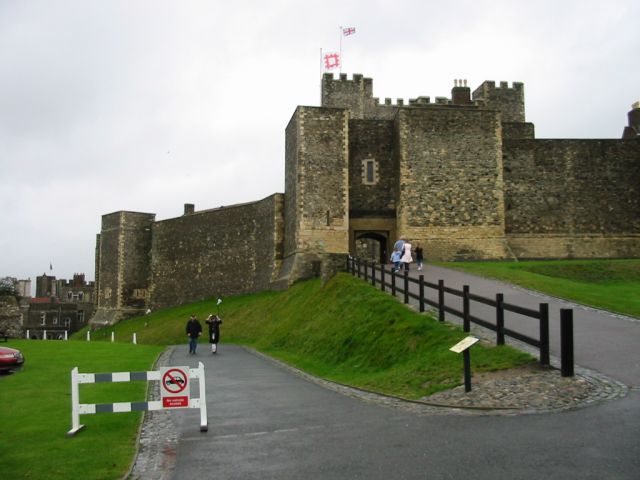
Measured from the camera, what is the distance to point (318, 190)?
33.7m

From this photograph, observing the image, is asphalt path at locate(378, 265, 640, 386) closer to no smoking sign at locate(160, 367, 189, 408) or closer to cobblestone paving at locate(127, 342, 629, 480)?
cobblestone paving at locate(127, 342, 629, 480)

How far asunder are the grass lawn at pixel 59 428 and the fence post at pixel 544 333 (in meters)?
6.72

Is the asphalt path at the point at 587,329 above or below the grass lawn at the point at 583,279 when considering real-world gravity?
below

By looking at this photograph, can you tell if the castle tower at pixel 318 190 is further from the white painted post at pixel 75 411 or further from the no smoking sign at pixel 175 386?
the white painted post at pixel 75 411

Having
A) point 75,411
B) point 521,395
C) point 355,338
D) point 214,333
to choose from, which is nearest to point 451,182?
point 214,333

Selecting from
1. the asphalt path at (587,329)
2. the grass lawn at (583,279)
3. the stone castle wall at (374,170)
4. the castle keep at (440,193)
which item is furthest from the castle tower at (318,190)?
the asphalt path at (587,329)

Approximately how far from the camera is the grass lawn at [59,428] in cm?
779

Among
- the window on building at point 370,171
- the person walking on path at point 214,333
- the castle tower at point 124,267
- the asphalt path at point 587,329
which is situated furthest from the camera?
the castle tower at point 124,267

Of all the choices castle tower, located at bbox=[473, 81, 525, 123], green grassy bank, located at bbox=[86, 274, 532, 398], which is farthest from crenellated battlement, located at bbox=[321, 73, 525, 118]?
green grassy bank, located at bbox=[86, 274, 532, 398]

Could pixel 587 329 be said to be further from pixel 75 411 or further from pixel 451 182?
pixel 451 182

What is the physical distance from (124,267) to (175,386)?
151ft

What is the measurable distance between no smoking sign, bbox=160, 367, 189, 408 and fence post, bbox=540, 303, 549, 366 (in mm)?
5923

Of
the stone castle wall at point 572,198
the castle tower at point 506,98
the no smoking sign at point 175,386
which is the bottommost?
the no smoking sign at point 175,386

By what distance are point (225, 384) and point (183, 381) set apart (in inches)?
214
